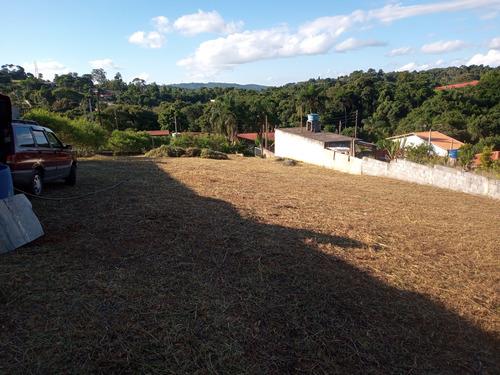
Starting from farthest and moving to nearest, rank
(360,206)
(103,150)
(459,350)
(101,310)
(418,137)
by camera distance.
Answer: (418,137) → (103,150) → (360,206) → (459,350) → (101,310)

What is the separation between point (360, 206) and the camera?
371 inches

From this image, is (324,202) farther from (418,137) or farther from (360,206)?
(418,137)

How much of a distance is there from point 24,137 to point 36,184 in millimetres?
970

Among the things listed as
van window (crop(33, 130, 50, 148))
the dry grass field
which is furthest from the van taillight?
van window (crop(33, 130, 50, 148))

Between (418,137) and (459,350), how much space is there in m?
52.6

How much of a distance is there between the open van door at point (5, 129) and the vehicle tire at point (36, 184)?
2.35ft

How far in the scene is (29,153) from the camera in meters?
6.95

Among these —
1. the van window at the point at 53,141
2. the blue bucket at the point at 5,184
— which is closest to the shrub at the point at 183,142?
the van window at the point at 53,141

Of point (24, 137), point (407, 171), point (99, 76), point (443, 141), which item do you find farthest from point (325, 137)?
point (99, 76)

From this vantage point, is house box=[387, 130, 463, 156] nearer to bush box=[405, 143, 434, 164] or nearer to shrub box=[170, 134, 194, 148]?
bush box=[405, 143, 434, 164]

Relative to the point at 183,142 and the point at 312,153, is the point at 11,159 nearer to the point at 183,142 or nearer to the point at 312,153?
the point at 312,153

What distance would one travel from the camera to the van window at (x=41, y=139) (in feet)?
24.7

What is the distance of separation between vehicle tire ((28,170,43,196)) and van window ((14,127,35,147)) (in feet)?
1.97

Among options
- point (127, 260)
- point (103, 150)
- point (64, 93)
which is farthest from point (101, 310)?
point (64, 93)
